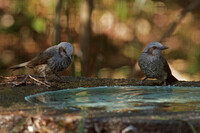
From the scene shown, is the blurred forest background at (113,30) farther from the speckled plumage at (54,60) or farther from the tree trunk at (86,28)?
the speckled plumage at (54,60)

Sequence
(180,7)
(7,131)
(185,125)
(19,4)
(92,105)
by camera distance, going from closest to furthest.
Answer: (185,125), (7,131), (92,105), (19,4), (180,7)

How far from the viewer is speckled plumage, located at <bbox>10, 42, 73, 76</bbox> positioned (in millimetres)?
2928

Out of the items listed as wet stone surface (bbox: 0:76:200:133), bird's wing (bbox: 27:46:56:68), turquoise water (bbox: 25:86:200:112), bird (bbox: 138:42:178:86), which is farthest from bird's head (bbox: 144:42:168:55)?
wet stone surface (bbox: 0:76:200:133)

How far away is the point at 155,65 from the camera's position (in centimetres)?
313

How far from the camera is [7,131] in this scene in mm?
1670

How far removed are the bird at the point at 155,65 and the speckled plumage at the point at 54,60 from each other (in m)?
0.59

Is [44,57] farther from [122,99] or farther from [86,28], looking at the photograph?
[86,28]

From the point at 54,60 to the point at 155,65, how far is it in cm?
77

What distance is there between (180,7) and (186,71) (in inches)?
71.9

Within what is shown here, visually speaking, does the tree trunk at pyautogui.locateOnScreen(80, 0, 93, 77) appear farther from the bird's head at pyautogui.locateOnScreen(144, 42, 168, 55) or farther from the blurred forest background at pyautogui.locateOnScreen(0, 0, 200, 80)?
the bird's head at pyautogui.locateOnScreen(144, 42, 168, 55)

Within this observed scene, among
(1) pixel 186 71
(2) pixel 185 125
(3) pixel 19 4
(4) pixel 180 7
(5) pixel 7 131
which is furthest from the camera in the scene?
(4) pixel 180 7

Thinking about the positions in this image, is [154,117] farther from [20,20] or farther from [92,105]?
Answer: [20,20]

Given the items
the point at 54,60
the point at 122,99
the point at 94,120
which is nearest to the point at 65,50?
the point at 54,60

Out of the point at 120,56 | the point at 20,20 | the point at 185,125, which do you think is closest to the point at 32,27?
the point at 20,20
